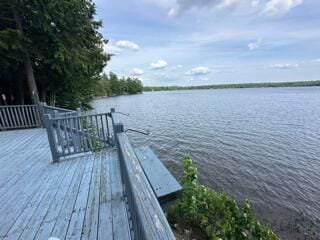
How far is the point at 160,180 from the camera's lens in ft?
10.2

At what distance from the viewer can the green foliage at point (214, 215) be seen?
9.89 ft

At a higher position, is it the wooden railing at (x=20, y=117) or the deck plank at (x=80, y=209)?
the wooden railing at (x=20, y=117)

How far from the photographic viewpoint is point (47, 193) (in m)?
2.92

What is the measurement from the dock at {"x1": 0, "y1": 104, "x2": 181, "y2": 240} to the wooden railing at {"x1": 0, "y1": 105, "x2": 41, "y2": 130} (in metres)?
3.47

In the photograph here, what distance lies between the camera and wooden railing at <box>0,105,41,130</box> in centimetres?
743

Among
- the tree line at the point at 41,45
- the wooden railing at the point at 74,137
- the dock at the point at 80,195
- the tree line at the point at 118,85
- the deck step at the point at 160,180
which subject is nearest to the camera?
the dock at the point at 80,195

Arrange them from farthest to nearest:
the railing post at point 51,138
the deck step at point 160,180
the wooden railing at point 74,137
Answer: the wooden railing at point 74,137
the railing post at point 51,138
the deck step at point 160,180

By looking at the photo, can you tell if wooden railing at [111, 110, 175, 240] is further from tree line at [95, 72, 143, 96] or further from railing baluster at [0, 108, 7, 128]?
tree line at [95, 72, 143, 96]

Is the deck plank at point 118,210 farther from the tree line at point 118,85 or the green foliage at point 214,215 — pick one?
the tree line at point 118,85

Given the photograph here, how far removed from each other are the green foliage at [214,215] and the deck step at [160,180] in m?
0.57

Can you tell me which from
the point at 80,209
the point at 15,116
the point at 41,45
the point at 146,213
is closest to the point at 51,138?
the point at 80,209

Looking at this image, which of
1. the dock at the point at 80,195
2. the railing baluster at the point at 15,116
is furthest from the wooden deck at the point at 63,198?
the railing baluster at the point at 15,116

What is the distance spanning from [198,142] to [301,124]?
8534 millimetres

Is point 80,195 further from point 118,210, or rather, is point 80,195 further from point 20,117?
point 20,117
